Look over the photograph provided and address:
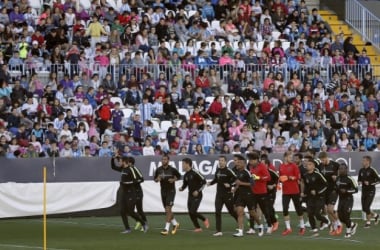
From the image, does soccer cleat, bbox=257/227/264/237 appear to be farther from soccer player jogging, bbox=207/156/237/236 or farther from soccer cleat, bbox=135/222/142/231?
soccer cleat, bbox=135/222/142/231

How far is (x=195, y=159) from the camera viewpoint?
125 feet

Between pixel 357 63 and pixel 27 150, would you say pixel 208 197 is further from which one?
pixel 357 63

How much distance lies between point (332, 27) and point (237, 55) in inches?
290

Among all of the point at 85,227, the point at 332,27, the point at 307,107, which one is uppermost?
the point at 332,27

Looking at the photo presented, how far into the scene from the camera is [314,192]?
99.4 feet

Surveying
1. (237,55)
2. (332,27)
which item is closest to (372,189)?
(237,55)

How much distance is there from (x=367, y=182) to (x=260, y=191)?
10.8 feet

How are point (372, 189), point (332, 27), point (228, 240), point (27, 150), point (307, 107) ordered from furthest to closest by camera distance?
point (332, 27)
point (307, 107)
point (27, 150)
point (372, 189)
point (228, 240)

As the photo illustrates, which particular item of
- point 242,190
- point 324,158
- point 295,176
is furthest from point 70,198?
point 324,158

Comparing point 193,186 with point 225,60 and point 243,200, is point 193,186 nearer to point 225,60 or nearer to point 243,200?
point 243,200

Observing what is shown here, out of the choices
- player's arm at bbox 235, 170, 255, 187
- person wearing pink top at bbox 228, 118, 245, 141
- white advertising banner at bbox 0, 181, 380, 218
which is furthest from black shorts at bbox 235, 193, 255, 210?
person wearing pink top at bbox 228, 118, 245, 141

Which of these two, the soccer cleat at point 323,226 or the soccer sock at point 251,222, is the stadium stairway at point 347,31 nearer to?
the soccer cleat at point 323,226

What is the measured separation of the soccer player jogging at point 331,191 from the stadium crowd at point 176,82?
21.3 ft

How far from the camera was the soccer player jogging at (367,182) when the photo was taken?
106ft
